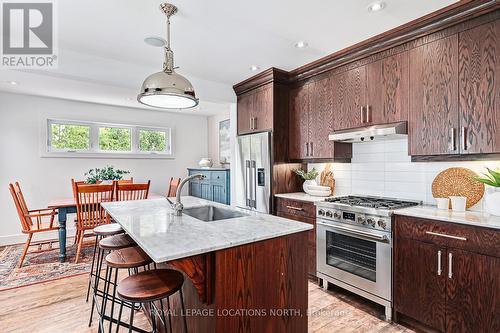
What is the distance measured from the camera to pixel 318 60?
3.10 meters

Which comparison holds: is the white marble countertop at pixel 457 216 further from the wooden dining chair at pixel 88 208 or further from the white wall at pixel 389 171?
the wooden dining chair at pixel 88 208

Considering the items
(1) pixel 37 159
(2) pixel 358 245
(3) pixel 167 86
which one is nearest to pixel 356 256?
(2) pixel 358 245

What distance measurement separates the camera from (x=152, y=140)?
5.57 meters

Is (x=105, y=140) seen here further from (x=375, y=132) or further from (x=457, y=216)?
(x=457, y=216)

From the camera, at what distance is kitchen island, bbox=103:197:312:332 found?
4.33 feet

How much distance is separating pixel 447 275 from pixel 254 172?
2348 mm

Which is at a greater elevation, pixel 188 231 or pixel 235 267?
pixel 188 231

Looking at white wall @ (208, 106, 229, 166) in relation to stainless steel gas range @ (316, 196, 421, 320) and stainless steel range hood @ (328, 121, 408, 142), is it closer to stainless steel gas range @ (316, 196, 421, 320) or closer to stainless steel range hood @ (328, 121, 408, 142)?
stainless steel range hood @ (328, 121, 408, 142)

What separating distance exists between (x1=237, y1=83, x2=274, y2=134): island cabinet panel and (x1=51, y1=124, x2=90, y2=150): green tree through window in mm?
2961

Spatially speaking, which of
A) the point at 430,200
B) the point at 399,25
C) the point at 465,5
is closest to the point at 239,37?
the point at 399,25

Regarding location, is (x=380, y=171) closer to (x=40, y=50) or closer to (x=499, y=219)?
(x=499, y=219)

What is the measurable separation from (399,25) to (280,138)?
1.77 meters

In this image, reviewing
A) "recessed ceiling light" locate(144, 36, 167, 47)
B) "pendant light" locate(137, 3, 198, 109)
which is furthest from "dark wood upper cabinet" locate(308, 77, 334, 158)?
"recessed ceiling light" locate(144, 36, 167, 47)

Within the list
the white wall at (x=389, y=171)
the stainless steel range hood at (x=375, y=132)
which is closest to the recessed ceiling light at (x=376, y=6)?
the stainless steel range hood at (x=375, y=132)
